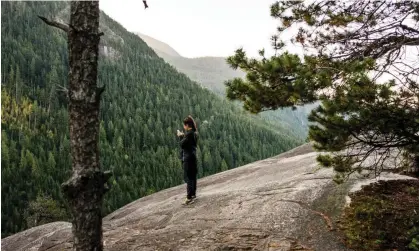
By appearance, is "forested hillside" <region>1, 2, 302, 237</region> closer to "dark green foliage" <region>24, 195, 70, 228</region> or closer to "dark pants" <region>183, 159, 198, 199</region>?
"dark green foliage" <region>24, 195, 70, 228</region>

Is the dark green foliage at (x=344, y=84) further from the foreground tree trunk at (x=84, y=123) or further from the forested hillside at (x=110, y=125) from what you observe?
the forested hillside at (x=110, y=125)

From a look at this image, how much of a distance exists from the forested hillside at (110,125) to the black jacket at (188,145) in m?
44.9

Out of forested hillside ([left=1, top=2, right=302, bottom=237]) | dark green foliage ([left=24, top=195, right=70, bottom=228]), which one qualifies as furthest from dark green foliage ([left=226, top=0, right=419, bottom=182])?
dark green foliage ([left=24, top=195, right=70, bottom=228])

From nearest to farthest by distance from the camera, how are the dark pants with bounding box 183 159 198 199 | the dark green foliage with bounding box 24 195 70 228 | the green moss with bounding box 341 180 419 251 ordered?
1. the green moss with bounding box 341 180 419 251
2. the dark pants with bounding box 183 159 198 199
3. the dark green foliage with bounding box 24 195 70 228

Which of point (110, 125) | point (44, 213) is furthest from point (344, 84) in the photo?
point (110, 125)

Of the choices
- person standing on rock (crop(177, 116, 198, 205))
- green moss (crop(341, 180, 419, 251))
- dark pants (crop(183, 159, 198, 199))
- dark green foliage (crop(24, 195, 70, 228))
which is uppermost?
person standing on rock (crop(177, 116, 198, 205))

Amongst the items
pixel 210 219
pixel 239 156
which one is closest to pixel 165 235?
pixel 210 219

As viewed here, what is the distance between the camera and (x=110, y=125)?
9625 centimetres

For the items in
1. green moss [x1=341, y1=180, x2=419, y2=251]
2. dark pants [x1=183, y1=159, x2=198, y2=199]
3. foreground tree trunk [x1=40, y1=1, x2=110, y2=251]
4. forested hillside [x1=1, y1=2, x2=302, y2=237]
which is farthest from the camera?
forested hillside [x1=1, y1=2, x2=302, y2=237]

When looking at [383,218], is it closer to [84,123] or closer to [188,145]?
[188,145]

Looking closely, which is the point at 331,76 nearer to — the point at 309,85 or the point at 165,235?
the point at 309,85

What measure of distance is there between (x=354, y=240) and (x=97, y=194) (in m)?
4.21

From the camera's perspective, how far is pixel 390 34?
6.65 meters

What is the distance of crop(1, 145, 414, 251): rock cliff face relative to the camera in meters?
7.07
